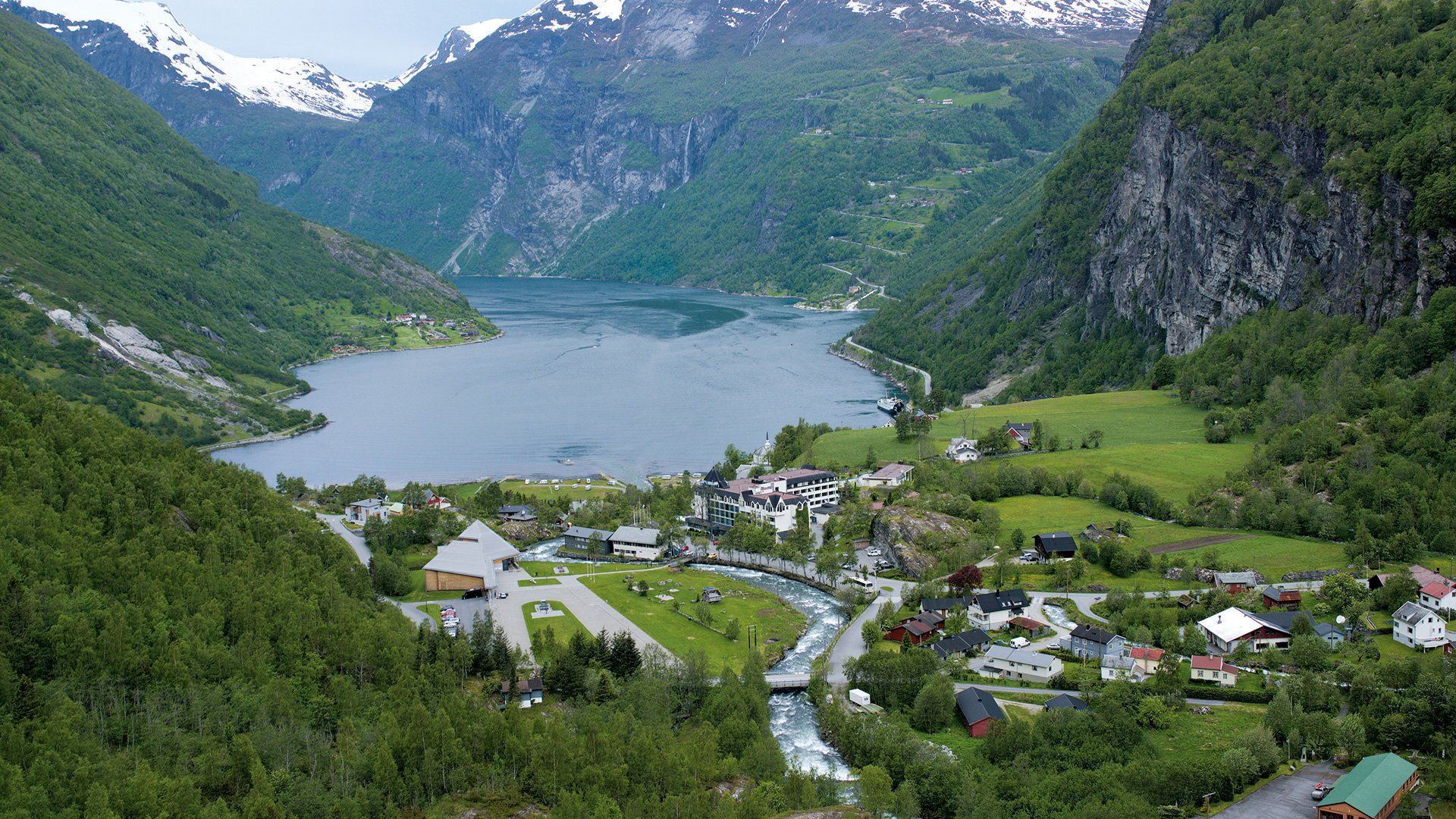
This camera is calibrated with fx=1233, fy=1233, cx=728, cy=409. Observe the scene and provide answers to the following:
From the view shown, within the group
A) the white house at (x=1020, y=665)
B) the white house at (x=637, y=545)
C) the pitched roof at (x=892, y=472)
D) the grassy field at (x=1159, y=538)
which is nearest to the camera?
the white house at (x=1020, y=665)

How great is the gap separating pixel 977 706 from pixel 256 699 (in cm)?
1802

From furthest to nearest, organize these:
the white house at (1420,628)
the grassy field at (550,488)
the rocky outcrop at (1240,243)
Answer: the grassy field at (550,488) → the rocky outcrop at (1240,243) → the white house at (1420,628)

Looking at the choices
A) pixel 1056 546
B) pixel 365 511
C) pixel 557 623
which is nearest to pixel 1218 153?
pixel 1056 546

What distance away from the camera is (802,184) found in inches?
7810

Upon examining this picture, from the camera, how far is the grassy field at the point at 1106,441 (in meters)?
56.2

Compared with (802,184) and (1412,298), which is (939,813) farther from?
(802,184)

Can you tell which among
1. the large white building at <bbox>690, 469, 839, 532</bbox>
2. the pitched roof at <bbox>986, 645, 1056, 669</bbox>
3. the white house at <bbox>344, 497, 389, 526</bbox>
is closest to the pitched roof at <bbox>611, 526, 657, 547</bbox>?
the large white building at <bbox>690, 469, 839, 532</bbox>

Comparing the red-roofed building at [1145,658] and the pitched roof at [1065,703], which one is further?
the red-roofed building at [1145,658]

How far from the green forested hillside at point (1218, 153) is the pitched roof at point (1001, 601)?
3309cm

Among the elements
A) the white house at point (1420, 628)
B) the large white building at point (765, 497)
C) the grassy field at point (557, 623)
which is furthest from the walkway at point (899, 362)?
the white house at point (1420, 628)

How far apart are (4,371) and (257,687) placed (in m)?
51.7

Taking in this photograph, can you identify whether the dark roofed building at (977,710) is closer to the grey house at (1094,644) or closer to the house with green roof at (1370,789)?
the grey house at (1094,644)

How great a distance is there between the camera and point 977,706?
32.6m

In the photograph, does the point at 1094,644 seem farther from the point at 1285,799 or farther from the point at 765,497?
the point at 765,497
